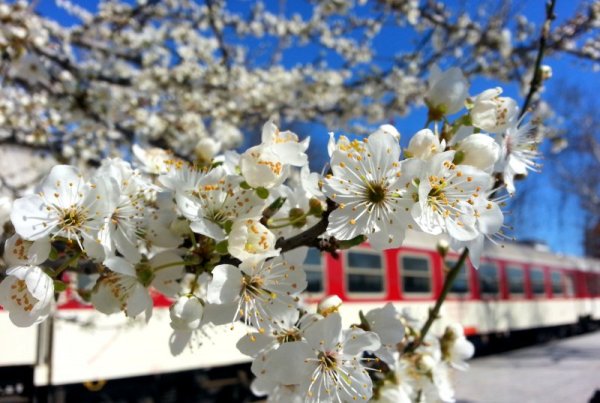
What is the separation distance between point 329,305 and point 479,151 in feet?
1.17

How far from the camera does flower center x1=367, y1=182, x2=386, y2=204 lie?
0.79 meters

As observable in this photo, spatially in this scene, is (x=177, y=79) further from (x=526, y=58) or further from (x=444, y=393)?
(x=444, y=393)

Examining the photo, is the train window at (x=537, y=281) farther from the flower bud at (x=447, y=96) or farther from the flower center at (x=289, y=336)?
the flower center at (x=289, y=336)

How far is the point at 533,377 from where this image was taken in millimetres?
6227

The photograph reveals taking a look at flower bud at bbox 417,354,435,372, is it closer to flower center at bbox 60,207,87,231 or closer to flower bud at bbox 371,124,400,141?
flower bud at bbox 371,124,400,141

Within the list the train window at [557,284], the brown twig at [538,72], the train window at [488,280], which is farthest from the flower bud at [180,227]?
the train window at [557,284]

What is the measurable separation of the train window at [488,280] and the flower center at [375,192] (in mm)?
7540

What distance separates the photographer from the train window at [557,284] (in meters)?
10.5

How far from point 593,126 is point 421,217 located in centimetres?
1640

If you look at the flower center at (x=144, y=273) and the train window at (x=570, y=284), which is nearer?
the flower center at (x=144, y=273)

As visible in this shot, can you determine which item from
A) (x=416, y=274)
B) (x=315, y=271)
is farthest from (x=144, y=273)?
(x=416, y=274)

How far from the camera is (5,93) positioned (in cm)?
409

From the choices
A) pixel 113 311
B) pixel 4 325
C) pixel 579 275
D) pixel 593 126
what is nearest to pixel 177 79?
pixel 4 325

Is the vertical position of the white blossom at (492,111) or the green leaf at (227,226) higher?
the white blossom at (492,111)
